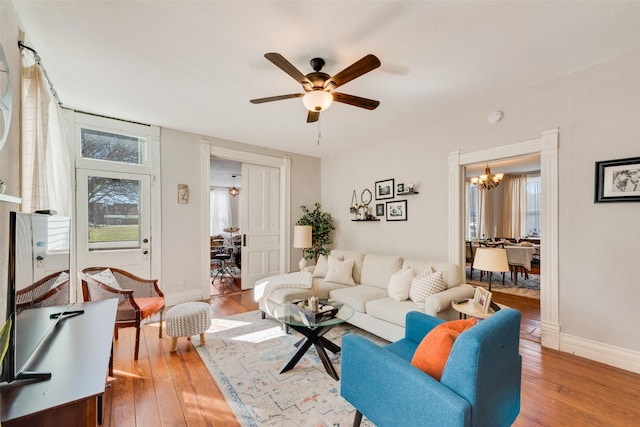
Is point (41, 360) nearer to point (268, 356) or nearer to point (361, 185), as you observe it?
point (268, 356)

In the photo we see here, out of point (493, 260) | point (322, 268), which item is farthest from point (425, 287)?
point (322, 268)

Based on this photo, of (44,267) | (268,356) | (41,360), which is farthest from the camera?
(268,356)

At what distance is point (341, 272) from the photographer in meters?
3.94

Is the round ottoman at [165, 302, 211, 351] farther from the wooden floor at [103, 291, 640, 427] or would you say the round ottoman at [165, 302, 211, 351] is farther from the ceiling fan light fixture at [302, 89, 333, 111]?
the ceiling fan light fixture at [302, 89, 333, 111]

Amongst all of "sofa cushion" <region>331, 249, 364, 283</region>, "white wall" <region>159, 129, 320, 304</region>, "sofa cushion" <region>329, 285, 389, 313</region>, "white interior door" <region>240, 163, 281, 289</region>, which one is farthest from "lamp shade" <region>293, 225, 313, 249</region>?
"white wall" <region>159, 129, 320, 304</region>

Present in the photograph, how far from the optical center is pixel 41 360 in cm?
134

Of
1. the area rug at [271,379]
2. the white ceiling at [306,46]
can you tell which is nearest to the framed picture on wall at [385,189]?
the white ceiling at [306,46]

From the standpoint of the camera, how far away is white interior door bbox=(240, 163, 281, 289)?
517 cm

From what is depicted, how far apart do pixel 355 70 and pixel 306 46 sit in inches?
20.9

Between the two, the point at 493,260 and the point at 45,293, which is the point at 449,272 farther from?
the point at 45,293

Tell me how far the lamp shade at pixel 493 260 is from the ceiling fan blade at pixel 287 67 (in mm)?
2275

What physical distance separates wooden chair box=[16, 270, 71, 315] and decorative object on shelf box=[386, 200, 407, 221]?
391 cm

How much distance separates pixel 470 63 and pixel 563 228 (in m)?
1.90

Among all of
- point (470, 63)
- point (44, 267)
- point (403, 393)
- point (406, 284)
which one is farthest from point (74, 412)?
point (470, 63)
